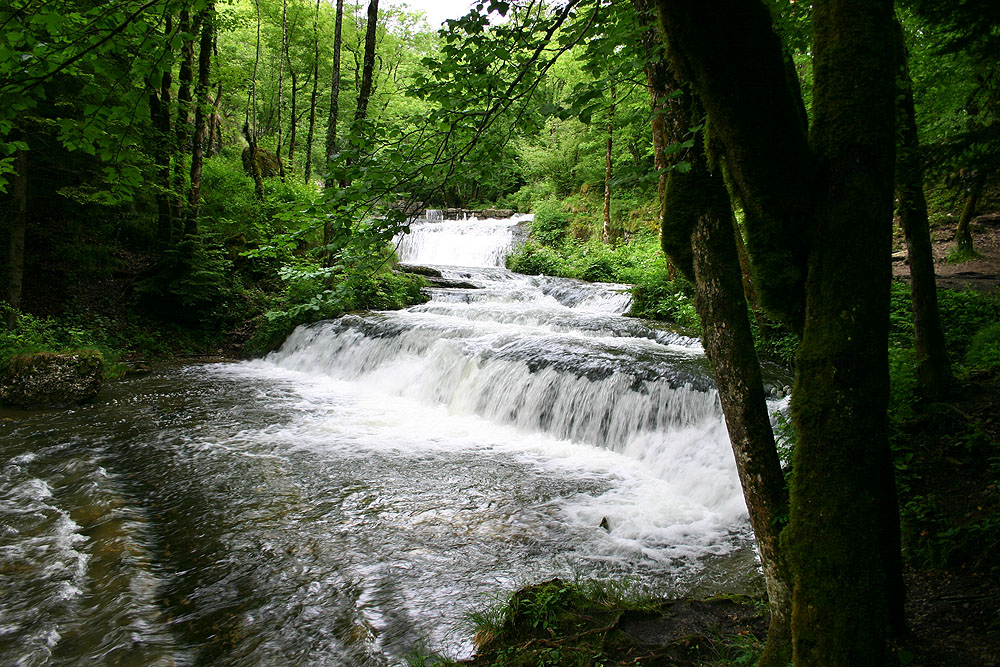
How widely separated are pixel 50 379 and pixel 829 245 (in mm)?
10631

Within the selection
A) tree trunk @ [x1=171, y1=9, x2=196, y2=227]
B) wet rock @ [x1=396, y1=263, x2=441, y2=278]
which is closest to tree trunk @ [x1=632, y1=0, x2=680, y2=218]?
tree trunk @ [x1=171, y1=9, x2=196, y2=227]

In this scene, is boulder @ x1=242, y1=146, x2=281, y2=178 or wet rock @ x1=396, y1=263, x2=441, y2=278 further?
boulder @ x1=242, y1=146, x2=281, y2=178

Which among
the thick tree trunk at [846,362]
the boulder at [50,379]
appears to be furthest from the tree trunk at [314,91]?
the thick tree trunk at [846,362]

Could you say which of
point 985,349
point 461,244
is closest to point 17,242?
point 985,349

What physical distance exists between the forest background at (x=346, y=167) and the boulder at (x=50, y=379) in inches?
59.4

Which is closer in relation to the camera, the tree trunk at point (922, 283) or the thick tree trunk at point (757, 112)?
the thick tree trunk at point (757, 112)

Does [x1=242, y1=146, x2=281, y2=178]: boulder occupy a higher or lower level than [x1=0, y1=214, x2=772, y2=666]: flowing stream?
higher

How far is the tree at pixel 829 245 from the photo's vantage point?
61.6 inches

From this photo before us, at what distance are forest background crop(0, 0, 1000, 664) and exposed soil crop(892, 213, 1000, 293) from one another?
22 centimetres

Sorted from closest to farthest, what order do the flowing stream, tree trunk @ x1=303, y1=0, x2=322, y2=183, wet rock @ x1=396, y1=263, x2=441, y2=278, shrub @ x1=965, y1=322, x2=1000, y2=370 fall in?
the flowing stream, shrub @ x1=965, y1=322, x2=1000, y2=370, wet rock @ x1=396, y1=263, x2=441, y2=278, tree trunk @ x1=303, y1=0, x2=322, y2=183

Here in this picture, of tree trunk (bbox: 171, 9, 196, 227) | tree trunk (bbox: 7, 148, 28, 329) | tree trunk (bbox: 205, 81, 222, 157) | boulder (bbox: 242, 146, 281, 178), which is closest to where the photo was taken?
tree trunk (bbox: 7, 148, 28, 329)

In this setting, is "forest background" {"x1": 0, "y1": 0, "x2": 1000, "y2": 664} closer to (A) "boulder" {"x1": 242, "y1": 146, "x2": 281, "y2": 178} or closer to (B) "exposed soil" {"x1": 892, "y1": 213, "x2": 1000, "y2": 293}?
(A) "boulder" {"x1": 242, "y1": 146, "x2": 281, "y2": 178}

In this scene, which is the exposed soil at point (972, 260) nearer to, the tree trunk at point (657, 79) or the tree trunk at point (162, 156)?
the tree trunk at point (657, 79)

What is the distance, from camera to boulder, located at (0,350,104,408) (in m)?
7.96
